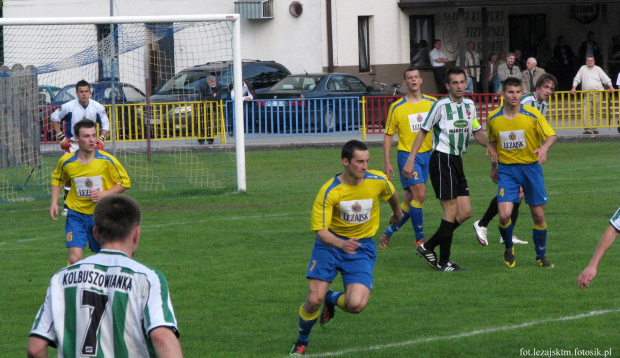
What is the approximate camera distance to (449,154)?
9984 mm

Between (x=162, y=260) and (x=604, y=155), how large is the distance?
13.0 meters

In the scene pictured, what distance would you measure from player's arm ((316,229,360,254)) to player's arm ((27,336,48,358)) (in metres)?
3.18

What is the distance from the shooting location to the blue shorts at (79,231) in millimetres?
8734

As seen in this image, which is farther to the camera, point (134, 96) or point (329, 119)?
point (329, 119)

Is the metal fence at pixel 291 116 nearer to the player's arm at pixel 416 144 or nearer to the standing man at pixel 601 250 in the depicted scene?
the player's arm at pixel 416 144

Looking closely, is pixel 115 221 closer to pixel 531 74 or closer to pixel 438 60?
pixel 531 74

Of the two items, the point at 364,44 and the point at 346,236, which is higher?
the point at 364,44

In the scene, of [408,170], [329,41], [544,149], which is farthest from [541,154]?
[329,41]

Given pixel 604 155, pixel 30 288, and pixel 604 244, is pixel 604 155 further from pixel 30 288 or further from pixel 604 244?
pixel 604 244

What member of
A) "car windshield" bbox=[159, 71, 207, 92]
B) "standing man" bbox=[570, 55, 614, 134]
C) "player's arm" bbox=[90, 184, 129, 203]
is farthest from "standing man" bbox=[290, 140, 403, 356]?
"standing man" bbox=[570, 55, 614, 134]

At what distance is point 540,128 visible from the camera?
965cm

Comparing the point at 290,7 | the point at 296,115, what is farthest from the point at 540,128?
the point at 290,7

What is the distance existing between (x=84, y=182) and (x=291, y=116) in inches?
673

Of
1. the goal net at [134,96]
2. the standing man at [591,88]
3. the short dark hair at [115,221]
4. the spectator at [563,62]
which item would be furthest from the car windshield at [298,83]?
the short dark hair at [115,221]
